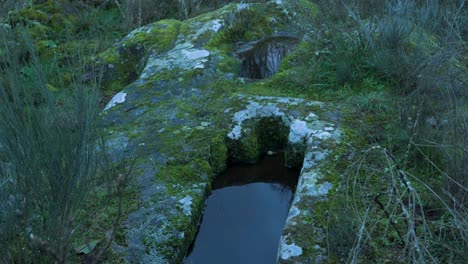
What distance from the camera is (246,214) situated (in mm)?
3143

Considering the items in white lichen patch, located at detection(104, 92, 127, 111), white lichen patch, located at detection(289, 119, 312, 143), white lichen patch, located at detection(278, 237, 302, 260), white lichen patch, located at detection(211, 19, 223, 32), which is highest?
white lichen patch, located at detection(211, 19, 223, 32)

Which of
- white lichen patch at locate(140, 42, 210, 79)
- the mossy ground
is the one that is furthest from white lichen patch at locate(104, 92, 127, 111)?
white lichen patch at locate(140, 42, 210, 79)

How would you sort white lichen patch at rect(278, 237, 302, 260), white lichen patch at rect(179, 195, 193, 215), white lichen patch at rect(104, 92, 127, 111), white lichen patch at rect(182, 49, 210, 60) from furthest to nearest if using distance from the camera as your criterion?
white lichen patch at rect(182, 49, 210, 60) < white lichen patch at rect(104, 92, 127, 111) < white lichen patch at rect(179, 195, 193, 215) < white lichen patch at rect(278, 237, 302, 260)

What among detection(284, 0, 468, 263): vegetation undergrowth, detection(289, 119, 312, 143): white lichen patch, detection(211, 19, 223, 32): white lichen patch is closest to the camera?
detection(284, 0, 468, 263): vegetation undergrowth

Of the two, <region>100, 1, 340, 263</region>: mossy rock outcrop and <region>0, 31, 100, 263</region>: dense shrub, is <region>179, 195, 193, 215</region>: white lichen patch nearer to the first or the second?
<region>100, 1, 340, 263</region>: mossy rock outcrop

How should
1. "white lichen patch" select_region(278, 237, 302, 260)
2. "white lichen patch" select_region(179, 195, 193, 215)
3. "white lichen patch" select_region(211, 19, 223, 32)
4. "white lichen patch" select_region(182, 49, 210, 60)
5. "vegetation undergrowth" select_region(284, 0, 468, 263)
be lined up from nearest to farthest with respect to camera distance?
1. "vegetation undergrowth" select_region(284, 0, 468, 263)
2. "white lichen patch" select_region(278, 237, 302, 260)
3. "white lichen patch" select_region(179, 195, 193, 215)
4. "white lichen patch" select_region(182, 49, 210, 60)
5. "white lichen patch" select_region(211, 19, 223, 32)

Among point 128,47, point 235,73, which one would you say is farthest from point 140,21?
point 235,73

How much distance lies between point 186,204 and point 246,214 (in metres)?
0.45

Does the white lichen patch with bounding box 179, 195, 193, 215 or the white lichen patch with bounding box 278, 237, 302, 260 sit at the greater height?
the white lichen patch with bounding box 179, 195, 193, 215

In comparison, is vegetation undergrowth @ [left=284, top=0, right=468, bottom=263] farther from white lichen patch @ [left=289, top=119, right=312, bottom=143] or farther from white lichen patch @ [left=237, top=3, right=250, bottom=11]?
white lichen patch @ [left=237, top=3, right=250, bottom=11]

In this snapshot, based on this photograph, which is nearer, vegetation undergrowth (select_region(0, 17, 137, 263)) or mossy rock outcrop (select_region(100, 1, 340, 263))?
vegetation undergrowth (select_region(0, 17, 137, 263))

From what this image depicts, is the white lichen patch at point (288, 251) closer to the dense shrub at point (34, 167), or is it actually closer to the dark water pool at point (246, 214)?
the dark water pool at point (246, 214)

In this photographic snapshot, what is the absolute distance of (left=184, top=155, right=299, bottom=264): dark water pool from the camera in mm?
2826

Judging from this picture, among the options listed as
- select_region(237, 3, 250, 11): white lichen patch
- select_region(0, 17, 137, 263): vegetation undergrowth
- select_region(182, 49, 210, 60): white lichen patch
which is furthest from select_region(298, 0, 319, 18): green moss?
select_region(0, 17, 137, 263): vegetation undergrowth
